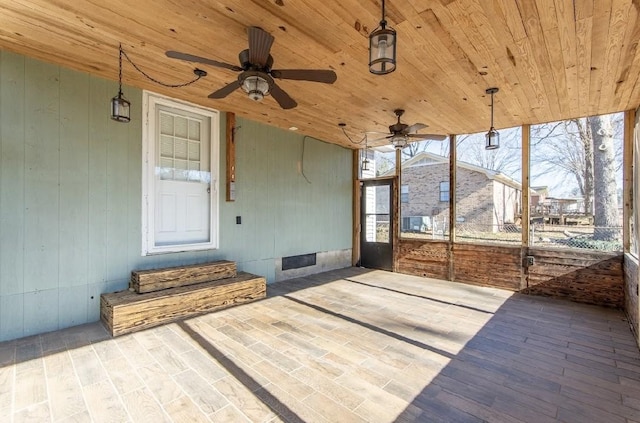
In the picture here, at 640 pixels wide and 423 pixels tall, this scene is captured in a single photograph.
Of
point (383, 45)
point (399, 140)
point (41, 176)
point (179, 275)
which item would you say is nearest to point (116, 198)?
point (41, 176)

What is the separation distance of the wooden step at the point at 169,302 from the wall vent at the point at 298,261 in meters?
1.31

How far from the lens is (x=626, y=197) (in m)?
4.09

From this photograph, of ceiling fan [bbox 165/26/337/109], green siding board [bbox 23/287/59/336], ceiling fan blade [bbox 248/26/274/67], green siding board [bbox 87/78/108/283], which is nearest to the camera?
ceiling fan blade [bbox 248/26/274/67]

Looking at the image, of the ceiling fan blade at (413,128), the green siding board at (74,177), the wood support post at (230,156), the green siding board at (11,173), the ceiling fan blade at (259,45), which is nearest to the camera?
the ceiling fan blade at (259,45)

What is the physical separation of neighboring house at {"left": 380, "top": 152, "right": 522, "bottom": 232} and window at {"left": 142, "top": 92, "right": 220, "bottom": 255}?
394cm

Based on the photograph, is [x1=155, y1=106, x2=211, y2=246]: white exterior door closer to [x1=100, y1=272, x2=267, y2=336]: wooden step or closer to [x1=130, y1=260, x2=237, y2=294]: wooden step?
[x1=130, y1=260, x2=237, y2=294]: wooden step

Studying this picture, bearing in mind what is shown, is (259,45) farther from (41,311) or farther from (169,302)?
(41,311)

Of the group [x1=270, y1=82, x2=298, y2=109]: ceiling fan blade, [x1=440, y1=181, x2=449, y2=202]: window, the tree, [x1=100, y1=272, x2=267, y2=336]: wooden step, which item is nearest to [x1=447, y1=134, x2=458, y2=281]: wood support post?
[x1=440, y1=181, x2=449, y2=202]: window

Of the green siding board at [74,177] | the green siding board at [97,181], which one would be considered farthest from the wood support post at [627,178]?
the green siding board at [74,177]

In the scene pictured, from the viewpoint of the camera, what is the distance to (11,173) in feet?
A: 9.63

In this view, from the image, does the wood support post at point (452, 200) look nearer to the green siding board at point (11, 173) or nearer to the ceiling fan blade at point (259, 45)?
the ceiling fan blade at point (259, 45)

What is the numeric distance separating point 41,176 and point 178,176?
144cm

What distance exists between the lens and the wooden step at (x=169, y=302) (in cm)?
310

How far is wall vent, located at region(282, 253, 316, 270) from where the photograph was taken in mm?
5621
